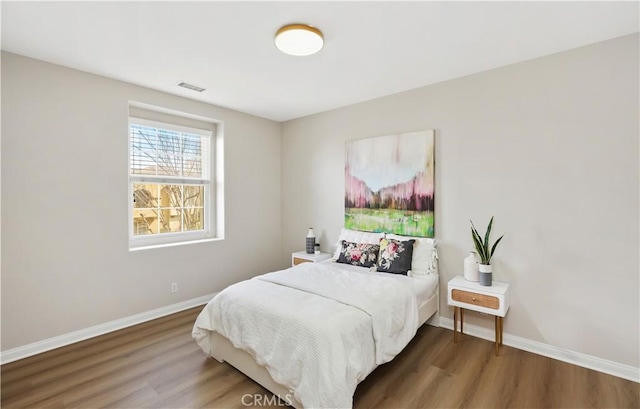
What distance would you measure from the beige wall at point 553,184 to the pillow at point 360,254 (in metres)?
0.70

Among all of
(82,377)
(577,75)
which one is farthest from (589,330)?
(82,377)

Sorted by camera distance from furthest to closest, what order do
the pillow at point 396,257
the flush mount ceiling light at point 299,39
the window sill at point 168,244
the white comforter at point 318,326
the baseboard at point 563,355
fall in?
the window sill at point 168,244 → the pillow at point 396,257 → the baseboard at point 563,355 → the flush mount ceiling light at point 299,39 → the white comforter at point 318,326

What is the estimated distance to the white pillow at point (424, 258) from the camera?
10.0ft

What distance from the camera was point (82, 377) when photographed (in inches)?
88.1

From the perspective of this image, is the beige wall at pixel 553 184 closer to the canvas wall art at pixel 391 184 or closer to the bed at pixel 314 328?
the canvas wall art at pixel 391 184

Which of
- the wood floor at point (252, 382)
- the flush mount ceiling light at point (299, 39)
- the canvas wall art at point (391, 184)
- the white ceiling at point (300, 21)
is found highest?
the white ceiling at point (300, 21)

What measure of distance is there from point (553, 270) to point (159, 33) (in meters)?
3.61

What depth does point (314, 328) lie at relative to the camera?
1850 millimetres

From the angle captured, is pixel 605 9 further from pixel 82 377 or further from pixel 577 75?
pixel 82 377

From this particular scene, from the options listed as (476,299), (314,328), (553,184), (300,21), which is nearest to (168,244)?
(314,328)

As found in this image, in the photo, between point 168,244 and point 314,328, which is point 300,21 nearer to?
point 314,328

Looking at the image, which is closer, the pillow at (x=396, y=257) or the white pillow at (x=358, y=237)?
the pillow at (x=396, y=257)

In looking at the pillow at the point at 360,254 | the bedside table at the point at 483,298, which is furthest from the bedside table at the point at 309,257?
the bedside table at the point at 483,298

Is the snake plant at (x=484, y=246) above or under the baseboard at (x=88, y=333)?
above
